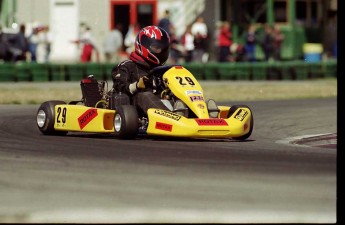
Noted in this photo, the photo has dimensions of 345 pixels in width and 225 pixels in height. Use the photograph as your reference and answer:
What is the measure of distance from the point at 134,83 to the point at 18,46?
21.0 m

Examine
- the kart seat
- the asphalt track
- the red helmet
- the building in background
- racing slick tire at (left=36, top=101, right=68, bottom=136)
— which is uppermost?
the building in background

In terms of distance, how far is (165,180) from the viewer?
9312 mm

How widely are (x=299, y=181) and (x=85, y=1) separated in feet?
113

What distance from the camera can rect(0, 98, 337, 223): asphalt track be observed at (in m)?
7.72

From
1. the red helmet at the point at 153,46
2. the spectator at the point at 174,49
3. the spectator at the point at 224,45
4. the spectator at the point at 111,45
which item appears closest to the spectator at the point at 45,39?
the spectator at the point at 111,45

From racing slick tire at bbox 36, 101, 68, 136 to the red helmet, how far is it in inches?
48.7

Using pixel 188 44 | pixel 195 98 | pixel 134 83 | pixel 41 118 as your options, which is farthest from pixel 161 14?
pixel 195 98

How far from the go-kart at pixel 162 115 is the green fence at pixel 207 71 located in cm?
1485

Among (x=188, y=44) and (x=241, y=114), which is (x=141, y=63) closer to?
(x=241, y=114)

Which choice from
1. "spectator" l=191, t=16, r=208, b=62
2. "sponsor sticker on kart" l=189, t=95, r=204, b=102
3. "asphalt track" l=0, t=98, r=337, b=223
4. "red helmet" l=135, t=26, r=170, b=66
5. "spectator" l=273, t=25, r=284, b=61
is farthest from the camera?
"spectator" l=273, t=25, r=284, b=61

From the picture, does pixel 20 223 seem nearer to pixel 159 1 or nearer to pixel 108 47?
pixel 108 47

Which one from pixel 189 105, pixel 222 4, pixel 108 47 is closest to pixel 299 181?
pixel 189 105

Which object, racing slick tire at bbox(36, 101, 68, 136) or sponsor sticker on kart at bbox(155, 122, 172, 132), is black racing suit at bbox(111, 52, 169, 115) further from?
racing slick tire at bbox(36, 101, 68, 136)

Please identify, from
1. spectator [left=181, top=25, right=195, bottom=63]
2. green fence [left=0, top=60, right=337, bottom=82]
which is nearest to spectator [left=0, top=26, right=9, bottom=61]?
green fence [left=0, top=60, right=337, bottom=82]
